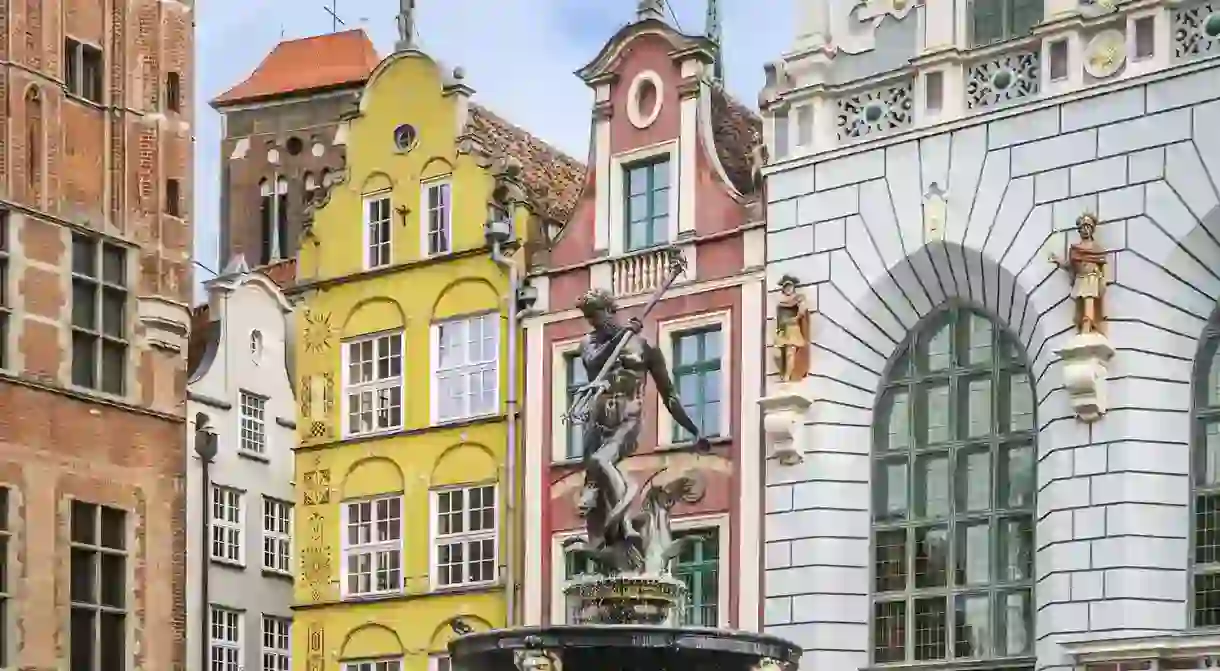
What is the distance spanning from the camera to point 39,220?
113 ft

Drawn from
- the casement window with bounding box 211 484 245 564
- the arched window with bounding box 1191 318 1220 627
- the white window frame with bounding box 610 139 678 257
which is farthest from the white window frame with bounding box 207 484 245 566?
the arched window with bounding box 1191 318 1220 627

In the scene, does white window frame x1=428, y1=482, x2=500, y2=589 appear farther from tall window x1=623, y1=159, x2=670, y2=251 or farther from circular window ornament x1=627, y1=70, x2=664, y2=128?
circular window ornament x1=627, y1=70, x2=664, y2=128

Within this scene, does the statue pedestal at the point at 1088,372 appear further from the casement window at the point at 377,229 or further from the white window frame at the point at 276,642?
the white window frame at the point at 276,642

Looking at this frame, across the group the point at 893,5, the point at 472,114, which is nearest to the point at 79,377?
the point at 472,114

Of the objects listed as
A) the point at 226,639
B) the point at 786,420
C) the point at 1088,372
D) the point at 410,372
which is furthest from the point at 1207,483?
the point at 226,639

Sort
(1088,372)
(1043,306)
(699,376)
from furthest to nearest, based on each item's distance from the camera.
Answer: (699,376)
(1043,306)
(1088,372)

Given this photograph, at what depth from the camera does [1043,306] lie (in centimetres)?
3105

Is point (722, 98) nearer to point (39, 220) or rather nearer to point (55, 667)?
point (39, 220)

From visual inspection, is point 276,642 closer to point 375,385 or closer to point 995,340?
point 375,385

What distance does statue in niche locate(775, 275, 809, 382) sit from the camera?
108 feet

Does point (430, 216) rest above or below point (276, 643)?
above

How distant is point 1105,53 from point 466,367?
34.1 ft

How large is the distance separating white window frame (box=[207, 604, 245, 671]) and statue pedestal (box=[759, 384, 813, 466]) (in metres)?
13.0

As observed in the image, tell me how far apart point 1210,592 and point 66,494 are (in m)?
14.4
